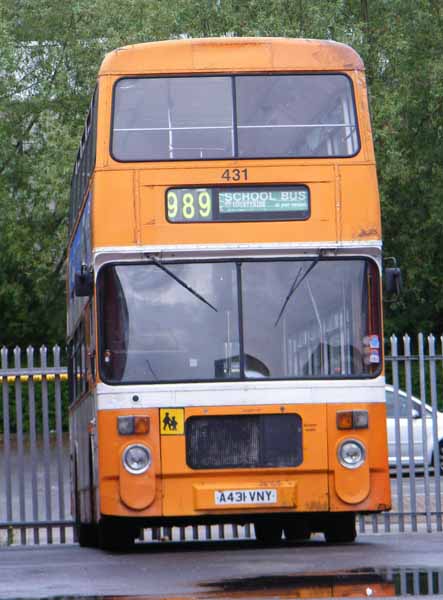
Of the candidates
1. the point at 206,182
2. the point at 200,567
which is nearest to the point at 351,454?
the point at 200,567

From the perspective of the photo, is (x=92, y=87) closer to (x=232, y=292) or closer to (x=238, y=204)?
(x=238, y=204)

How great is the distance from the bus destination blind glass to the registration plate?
2.40 m

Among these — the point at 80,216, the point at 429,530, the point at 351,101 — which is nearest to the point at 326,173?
the point at 351,101

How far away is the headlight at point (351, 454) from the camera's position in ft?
45.4

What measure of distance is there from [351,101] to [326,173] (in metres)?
0.73

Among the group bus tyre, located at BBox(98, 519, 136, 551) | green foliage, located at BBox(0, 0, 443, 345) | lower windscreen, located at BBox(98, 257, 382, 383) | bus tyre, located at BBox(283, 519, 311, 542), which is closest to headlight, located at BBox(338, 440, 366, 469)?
lower windscreen, located at BBox(98, 257, 382, 383)

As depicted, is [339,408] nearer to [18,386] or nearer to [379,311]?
[379,311]

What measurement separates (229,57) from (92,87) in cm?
2541

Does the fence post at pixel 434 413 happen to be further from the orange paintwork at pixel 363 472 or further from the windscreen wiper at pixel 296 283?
the windscreen wiper at pixel 296 283

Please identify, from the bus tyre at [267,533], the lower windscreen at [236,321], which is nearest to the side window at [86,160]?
the lower windscreen at [236,321]

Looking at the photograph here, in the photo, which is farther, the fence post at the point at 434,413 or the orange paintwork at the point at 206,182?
the fence post at the point at 434,413

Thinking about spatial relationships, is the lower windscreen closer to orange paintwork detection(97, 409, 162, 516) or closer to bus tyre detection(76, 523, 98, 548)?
orange paintwork detection(97, 409, 162, 516)

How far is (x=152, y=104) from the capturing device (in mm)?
14336

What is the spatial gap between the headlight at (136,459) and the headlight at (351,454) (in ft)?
5.49
